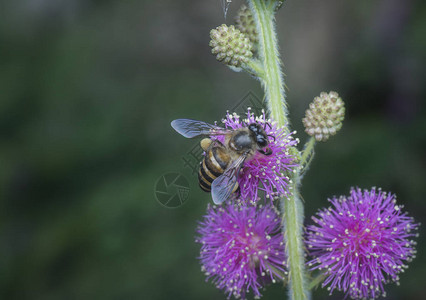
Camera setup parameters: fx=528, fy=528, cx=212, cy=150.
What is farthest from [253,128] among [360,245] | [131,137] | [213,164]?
[131,137]

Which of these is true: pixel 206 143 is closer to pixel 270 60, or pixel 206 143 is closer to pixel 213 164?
pixel 213 164

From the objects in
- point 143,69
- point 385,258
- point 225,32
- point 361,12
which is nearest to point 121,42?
point 143,69

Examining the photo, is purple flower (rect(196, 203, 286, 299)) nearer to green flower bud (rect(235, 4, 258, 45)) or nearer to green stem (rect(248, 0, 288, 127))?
green stem (rect(248, 0, 288, 127))

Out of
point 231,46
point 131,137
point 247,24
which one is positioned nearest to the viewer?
point 231,46

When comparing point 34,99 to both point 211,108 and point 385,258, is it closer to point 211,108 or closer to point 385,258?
point 211,108

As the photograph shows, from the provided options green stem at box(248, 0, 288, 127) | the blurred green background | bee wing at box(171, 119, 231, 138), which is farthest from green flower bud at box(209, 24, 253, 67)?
the blurred green background
